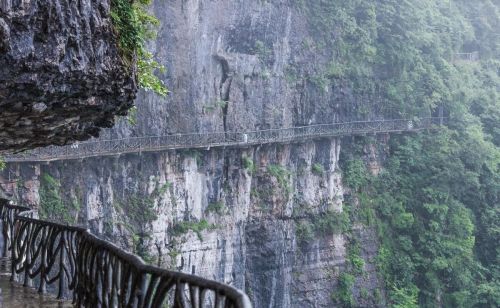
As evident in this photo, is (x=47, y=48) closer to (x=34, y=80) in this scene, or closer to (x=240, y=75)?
(x=34, y=80)

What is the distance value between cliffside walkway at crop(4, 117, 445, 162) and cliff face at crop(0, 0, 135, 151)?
13.5 m

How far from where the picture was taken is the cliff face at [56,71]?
5.66 meters

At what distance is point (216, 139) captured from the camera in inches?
1083

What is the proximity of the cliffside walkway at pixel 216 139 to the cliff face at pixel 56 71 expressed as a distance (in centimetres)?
1353

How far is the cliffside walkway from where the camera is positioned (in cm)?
2262

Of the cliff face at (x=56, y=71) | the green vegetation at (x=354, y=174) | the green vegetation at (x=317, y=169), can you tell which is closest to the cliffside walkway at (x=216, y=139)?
the green vegetation at (x=317, y=169)

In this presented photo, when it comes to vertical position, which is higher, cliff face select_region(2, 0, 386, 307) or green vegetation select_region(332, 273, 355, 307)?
cliff face select_region(2, 0, 386, 307)

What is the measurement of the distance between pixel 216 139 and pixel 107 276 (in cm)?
2131

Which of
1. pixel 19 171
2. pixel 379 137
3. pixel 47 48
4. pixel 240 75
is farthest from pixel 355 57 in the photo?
pixel 47 48

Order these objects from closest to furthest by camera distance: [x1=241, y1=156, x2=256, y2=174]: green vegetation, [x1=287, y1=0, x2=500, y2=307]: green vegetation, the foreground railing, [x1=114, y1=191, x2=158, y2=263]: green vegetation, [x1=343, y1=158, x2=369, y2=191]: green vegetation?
the foreground railing < [x1=114, y1=191, x2=158, y2=263]: green vegetation < [x1=241, y1=156, x2=256, y2=174]: green vegetation < [x1=287, y1=0, x2=500, y2=307]: green vegetation < [x1=343, y1=158, x2=369, y2=191]: green vegetation

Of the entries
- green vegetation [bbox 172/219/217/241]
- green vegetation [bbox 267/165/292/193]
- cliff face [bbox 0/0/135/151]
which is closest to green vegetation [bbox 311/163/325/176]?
green vegetation [bbox 267/165/292/193]

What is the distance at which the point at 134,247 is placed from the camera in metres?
24.5

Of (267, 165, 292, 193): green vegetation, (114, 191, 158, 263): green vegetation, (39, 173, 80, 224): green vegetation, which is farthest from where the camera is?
(267, 165, 292, 193): green vegetation

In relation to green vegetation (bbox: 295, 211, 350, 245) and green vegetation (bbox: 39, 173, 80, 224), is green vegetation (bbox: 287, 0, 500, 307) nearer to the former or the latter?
green vegetation (bbox: 295, 211, 350, 245)
